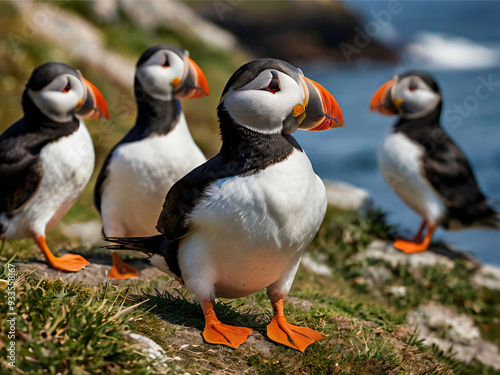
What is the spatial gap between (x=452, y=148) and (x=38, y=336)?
21.4 ft

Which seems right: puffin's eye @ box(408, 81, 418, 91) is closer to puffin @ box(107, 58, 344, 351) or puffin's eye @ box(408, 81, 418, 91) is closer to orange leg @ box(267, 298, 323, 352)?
puffin @ box(107, 58, 344, 351)

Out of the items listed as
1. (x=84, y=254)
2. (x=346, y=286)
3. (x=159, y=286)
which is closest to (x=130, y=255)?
(x=84, y=254)

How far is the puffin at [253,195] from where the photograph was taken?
141 inches

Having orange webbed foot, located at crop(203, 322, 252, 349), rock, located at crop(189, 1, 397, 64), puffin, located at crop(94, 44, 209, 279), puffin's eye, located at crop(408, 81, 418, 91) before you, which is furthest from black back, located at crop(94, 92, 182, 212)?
rock, located at crop(189, 1, 397, 64)

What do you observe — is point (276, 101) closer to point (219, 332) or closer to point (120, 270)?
point (219, 332)

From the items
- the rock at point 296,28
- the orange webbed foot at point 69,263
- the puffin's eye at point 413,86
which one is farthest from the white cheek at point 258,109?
the rock at point 296,28

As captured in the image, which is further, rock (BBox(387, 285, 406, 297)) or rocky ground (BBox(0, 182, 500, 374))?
rock (BBox(387, 285, 406, 297))

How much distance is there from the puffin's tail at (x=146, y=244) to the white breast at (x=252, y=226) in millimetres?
363

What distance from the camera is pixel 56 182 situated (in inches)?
215

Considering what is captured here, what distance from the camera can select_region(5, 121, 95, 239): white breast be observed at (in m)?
5.41

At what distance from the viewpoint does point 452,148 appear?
812 centimetres

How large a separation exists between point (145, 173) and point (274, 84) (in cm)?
234

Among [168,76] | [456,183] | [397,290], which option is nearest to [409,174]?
[456,183]

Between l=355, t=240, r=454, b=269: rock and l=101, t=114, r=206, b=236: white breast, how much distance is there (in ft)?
11.1
